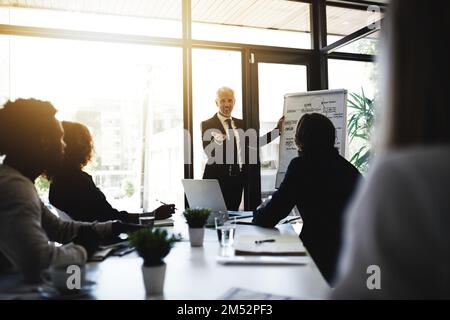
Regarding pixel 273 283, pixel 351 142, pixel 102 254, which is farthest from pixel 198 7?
pixel 273 283

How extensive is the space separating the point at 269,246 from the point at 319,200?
0.61 metres

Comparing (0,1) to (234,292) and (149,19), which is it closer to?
(149,19)

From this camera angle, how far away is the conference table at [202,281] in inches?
43.3

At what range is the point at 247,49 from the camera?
4.60 metres

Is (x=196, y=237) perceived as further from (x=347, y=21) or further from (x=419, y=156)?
(x=347, y=21)

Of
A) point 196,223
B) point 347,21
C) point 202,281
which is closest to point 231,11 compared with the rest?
point 347,21

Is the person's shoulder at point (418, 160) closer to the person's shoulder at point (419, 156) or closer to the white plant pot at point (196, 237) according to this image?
the person's shoulder at point (419, 156)

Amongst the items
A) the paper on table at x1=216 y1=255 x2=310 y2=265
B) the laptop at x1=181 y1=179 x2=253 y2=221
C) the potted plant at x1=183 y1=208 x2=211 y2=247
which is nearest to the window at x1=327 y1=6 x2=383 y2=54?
the laptop at x1=181 y1=179 x2=253 y2=221

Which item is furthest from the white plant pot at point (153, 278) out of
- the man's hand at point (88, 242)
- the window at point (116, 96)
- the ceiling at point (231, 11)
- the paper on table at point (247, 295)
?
the ceiling at point (231, 11)

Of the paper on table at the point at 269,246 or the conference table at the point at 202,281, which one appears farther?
the paper on table at the point at 269,246

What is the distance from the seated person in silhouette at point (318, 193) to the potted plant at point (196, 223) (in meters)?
0.55

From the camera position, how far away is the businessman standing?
4188mm

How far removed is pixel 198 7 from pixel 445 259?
4249 mm

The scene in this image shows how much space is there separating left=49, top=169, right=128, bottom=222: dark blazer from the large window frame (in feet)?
6.49
